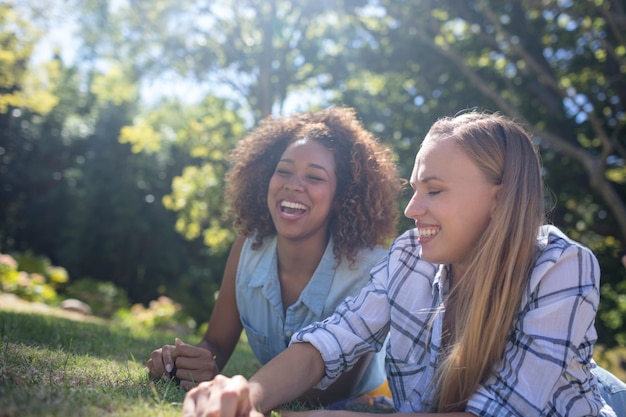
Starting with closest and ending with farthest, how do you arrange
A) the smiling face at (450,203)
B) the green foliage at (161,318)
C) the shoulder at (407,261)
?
1. the smiling face at (450,203)
2. the shoulder at (407,261)
3. the green foliage at (161,318)

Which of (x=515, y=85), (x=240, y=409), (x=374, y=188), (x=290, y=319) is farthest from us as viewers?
(x=515, y=85)

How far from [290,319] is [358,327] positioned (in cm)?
94

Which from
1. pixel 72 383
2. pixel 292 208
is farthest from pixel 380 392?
pixel 72 383

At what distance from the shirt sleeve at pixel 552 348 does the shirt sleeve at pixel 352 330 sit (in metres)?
0.61

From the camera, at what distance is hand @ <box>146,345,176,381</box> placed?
2.77 meters

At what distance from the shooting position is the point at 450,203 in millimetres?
2521

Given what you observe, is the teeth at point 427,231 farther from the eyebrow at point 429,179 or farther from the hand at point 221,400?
the hand at point 221,400

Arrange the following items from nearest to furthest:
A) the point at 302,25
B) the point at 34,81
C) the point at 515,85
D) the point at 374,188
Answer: the point at 374,188 → the point at 515,85 → the point at 302,25 → the point at 34,81

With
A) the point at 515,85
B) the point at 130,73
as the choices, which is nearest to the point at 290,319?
the point at 515,85

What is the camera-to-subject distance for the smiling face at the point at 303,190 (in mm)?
3611

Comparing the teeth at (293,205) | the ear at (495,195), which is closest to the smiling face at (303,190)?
the teeth at (293,205)

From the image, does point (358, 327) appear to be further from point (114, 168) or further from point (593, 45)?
point (114, 168)

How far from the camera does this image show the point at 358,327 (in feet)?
9.09

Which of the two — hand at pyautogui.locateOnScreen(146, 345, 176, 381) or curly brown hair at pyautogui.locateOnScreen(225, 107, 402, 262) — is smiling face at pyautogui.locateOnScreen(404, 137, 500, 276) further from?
hand at pyautogui.locateOnScreen(146, 345, 176, 381)
